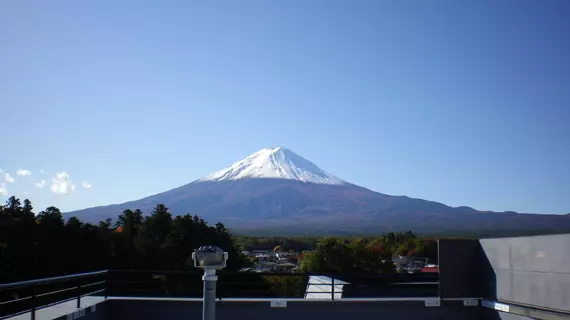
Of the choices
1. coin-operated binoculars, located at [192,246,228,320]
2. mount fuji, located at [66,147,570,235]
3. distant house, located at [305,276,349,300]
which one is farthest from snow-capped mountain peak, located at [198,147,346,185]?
coin-operated binoculars, located at [192,246,228,320]

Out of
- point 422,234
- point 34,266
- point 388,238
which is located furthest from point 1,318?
point 422,234

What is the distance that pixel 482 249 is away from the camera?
8.55m

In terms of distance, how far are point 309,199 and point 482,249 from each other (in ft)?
349

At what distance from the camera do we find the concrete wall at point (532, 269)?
6.68 meters

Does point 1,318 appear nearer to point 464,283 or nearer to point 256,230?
point 464,283

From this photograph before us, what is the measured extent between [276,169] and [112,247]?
86224 millimetres

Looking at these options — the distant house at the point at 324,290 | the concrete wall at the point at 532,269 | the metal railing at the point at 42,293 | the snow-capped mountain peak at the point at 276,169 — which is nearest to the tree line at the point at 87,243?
the distant house at the point at 324,290

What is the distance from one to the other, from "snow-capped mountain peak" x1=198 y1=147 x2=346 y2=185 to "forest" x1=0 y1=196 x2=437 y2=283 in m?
72.4

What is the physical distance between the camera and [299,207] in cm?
11088

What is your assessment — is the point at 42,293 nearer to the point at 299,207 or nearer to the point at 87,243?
the point at 87,243

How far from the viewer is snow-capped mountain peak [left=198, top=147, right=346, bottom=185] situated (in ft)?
382

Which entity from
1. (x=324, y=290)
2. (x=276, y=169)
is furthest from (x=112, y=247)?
(x=276, y=169)

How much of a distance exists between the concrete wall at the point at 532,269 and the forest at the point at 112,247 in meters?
19.2

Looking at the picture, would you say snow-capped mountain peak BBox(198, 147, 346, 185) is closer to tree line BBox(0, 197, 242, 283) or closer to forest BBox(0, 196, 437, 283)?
forest BBox(0, 196, 437, 283)
